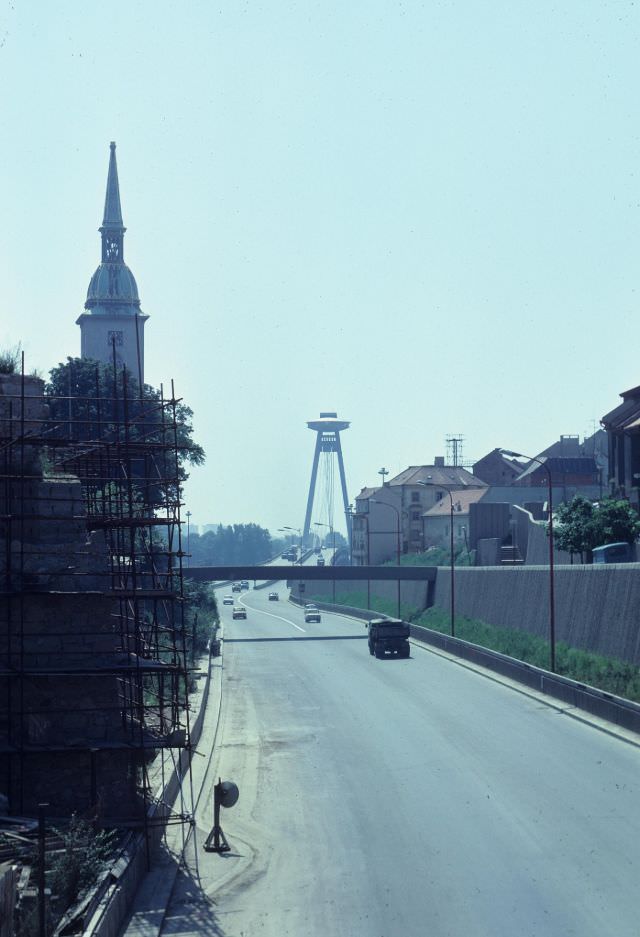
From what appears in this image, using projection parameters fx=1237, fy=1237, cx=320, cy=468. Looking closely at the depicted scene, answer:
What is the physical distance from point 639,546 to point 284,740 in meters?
22.8

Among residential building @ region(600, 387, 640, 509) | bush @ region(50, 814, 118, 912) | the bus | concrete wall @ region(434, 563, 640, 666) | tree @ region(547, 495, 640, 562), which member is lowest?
bush @ region(50, 814, 118, 912)

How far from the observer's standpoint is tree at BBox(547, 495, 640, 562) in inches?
2266

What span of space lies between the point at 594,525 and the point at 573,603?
798cm

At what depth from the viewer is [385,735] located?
116 feet

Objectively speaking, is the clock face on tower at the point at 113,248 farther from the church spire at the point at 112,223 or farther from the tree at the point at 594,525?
the tree at the point at 594,525

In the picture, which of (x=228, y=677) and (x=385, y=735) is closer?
(x=385, y=735)

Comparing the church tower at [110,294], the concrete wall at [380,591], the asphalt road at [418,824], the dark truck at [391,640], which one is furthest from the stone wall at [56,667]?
the church tower at [110,294]

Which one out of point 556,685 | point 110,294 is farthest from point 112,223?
point 556,685

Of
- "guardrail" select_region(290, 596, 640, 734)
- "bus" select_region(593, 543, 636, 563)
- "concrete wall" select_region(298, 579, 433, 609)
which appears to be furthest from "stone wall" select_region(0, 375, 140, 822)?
"concrete wall" select_region(298, 579, 433, 609)

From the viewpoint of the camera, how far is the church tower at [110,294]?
13575cm

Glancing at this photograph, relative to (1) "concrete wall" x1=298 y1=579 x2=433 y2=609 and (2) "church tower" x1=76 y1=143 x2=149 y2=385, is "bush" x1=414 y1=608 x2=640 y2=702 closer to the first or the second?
(1) "concrete wall" x1=298 y1=579 x2=433 y2=609

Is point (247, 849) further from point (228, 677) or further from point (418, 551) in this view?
point (418, 551)

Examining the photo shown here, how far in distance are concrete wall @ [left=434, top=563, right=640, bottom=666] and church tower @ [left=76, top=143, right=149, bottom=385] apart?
2853 inches

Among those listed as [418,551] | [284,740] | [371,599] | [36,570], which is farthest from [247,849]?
[418,551]
